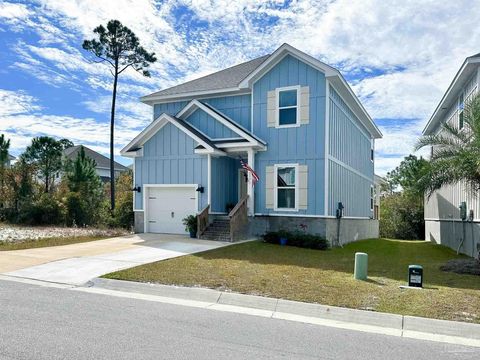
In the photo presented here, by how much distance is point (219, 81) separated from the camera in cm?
2045

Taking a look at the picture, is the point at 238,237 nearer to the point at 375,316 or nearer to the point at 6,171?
the point at 375,316

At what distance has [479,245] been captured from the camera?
48.7ft

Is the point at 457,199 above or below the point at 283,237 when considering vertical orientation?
above

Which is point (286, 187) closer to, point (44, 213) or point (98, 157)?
point (44, 213)

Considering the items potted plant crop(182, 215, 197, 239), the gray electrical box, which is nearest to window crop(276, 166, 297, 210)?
potted plant crop(182, 215, 197, 239)

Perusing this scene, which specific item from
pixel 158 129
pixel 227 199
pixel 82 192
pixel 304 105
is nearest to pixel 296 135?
pixel 304 105

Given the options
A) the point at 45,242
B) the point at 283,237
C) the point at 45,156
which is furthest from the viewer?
the point at 45,156

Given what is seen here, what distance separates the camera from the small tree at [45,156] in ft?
85.6

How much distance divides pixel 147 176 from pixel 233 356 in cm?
1485

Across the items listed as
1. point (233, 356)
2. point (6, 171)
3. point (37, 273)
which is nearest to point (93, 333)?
point (233, 356)

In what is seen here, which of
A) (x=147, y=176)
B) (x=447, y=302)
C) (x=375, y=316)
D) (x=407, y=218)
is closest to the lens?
(x=375, y=316)

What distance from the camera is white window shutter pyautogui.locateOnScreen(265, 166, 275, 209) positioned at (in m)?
18.0

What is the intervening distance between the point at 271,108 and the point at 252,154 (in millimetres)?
2136

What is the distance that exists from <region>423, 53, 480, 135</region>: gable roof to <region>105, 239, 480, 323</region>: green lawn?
7431 millimetres
